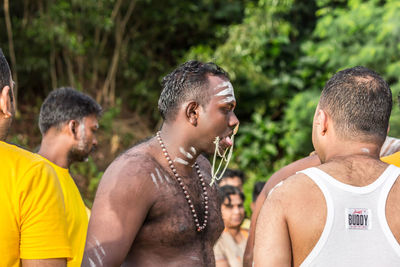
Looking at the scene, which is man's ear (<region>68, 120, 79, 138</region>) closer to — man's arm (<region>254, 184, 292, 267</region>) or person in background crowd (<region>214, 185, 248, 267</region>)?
person in background crowd (<region>214, 185, 248, 267</region>)

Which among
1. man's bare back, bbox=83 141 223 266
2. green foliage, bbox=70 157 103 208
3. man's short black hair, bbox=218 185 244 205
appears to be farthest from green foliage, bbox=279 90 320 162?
man's bare back, bbox=83 141 223 266

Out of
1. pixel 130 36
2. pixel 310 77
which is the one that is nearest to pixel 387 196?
pixel 310 77

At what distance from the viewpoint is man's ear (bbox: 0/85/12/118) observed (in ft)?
6.70

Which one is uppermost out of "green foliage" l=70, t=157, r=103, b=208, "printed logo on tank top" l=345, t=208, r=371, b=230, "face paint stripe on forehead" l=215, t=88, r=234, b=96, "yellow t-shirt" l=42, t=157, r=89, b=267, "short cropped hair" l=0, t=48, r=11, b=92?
"short cropped hair" l=0, t=48, r=11, b=92

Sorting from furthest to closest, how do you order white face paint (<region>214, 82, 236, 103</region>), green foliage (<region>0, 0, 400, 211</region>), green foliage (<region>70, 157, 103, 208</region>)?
green foliage (<region>0, 0, 400, 211</region>)
green foliage (<region>70, 157, 103, 208</region>)
white face paint (<region>214, 82, 236, 103</region>)

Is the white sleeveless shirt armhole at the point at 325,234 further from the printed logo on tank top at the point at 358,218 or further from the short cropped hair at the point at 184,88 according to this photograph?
the short cropped hair at the point at 184,88

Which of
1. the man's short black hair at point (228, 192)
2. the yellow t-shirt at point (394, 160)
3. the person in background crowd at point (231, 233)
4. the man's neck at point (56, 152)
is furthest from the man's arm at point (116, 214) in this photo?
the man's short black hair at point (228, 192)

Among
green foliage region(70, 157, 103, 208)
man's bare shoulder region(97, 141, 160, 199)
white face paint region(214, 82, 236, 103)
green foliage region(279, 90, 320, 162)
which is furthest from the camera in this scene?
green foliage region(279, 90, 320, 162)

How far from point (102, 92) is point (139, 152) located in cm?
1095

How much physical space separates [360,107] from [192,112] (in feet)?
3.21

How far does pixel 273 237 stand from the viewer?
2.04 meters

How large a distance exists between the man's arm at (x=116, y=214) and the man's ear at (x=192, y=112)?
43 cm

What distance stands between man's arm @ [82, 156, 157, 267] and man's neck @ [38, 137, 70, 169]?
1.63 meters

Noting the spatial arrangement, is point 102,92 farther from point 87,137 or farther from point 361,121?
point 361,121
